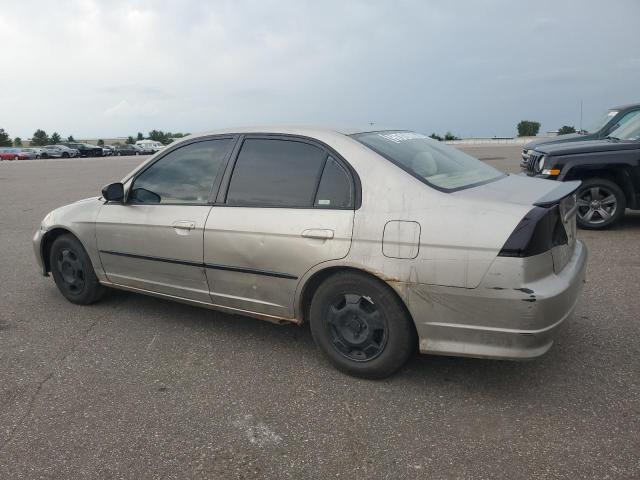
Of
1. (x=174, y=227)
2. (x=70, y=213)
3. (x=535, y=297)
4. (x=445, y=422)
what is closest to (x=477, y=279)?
(x=535, y=297)

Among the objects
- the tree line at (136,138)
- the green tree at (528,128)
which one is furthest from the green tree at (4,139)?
the green tree at (528,128)

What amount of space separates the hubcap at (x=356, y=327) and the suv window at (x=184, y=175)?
51.3 inches

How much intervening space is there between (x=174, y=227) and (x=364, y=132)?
1532mm

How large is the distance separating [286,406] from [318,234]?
3.34 feet

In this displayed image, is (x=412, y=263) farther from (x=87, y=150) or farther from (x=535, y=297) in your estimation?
(x=87, y=150)

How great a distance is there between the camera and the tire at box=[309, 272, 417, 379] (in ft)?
9.91

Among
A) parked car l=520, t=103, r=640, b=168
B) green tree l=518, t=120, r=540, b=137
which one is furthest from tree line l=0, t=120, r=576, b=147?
parked car l=520, t=103, r=640, b=168

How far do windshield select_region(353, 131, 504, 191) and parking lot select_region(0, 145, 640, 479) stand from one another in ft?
3.60

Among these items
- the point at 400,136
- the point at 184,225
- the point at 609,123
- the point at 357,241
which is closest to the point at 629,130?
the point at 609,123

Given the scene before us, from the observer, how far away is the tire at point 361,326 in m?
3.02

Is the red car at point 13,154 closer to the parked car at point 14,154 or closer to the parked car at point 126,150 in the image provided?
the parked car at point 14,154

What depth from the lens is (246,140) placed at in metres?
3.75

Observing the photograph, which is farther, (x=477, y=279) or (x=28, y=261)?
(x=28, y=261)

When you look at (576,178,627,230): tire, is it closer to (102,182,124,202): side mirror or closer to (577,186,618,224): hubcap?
(577,186,618,224): hubcap
